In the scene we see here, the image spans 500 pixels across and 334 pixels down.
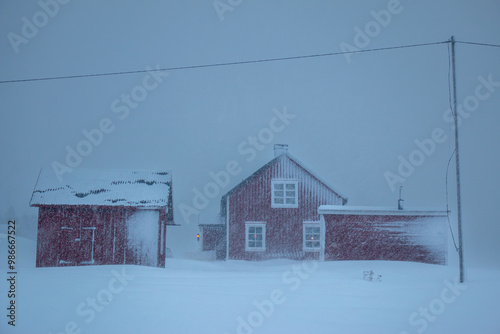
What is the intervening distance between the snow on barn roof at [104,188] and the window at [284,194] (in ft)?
25.9

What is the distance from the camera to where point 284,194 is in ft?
93.2

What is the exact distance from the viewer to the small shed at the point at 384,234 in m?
23.5

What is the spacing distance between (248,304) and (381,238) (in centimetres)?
1478

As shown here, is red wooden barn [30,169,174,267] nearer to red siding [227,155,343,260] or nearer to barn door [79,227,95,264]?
barn door [79,227,95,264]

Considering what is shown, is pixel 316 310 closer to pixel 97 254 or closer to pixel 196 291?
pixel 196 291

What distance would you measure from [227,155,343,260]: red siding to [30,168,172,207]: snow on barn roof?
6.57 meters

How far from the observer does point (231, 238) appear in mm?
27938

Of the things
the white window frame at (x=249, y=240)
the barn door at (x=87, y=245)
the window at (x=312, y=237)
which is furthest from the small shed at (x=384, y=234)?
the barn door at (x=87, y=245)

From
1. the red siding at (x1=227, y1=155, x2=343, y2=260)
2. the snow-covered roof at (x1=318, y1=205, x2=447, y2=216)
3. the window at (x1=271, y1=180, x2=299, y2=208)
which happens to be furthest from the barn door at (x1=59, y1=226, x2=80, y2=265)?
the snow-covered roof at (x1=318, y1=205, x2=447, y2=216)

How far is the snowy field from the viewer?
894 cm

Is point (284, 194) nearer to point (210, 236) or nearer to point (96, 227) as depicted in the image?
point (96, 227)

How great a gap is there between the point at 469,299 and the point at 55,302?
434 inches

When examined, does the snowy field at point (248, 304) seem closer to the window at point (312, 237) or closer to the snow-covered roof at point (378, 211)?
the snow-covered roof at point (378, 211)

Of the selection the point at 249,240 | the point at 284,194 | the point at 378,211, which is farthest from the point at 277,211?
the point at 378,211
